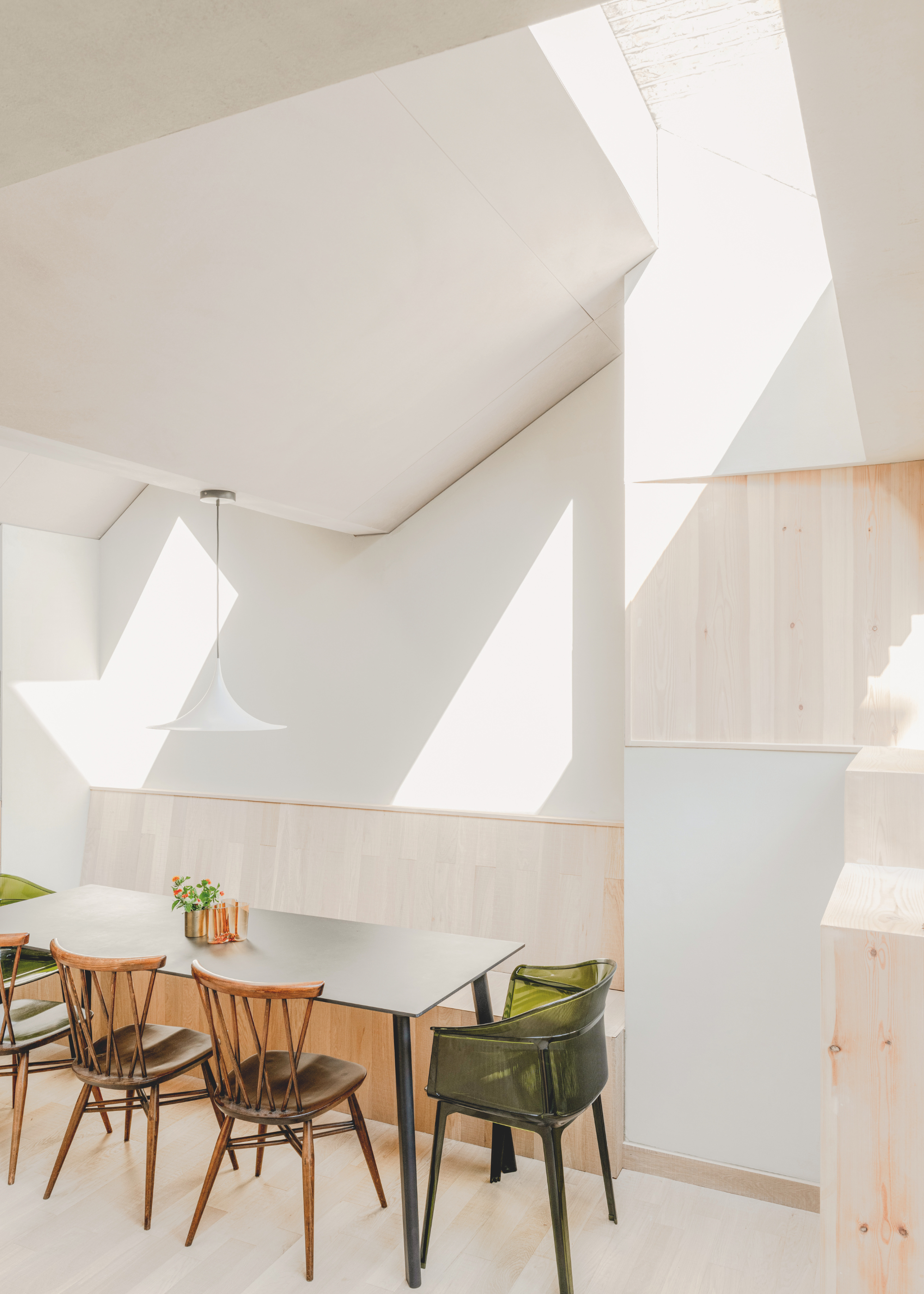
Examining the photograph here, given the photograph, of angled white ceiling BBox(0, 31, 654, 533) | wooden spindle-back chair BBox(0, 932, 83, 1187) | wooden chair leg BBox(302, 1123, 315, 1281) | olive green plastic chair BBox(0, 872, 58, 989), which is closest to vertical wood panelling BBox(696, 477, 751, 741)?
angled white ceiling BBox(0, 31, 654, 533)

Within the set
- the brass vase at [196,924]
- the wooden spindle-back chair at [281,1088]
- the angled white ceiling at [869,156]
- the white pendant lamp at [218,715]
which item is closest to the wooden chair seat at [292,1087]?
the wooden spindle-back chair at [281,1088]

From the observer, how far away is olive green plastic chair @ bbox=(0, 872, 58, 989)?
3.77 meters

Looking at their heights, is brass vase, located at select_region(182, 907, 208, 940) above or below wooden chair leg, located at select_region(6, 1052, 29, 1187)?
above

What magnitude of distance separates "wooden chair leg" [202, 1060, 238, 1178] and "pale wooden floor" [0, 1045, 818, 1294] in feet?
0.16

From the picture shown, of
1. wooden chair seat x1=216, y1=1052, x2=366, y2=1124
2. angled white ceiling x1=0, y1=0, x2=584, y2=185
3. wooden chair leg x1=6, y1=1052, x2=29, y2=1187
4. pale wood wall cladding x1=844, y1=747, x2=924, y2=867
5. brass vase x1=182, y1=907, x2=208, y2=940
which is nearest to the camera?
angled white ceiling x1=0, y1=0, x2=584, y2=185

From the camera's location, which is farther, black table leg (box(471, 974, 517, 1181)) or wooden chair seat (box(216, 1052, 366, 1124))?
black table leg (box(471, 974, 517, 1181))

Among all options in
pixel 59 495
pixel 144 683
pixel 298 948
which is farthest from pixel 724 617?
pixel 59 495

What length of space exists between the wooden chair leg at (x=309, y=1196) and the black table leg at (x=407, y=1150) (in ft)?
0.86

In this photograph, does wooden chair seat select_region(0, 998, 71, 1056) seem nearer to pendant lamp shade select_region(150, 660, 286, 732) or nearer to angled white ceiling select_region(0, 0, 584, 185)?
pendant lamp shade select_region(150, 660, 286, 732)

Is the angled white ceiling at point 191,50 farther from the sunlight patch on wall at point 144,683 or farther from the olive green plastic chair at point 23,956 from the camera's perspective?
the sunlight patch on wall at point 144,683

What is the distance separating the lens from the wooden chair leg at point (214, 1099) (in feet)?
9.16

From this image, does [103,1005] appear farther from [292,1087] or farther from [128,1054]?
[292,1087]

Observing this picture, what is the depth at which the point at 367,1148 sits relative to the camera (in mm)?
2855

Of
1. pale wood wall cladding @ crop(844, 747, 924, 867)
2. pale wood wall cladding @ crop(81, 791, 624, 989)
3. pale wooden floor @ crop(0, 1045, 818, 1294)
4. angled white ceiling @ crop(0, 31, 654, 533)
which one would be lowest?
pale wooden floor @ crop(0, 1045, 818, 1294)
